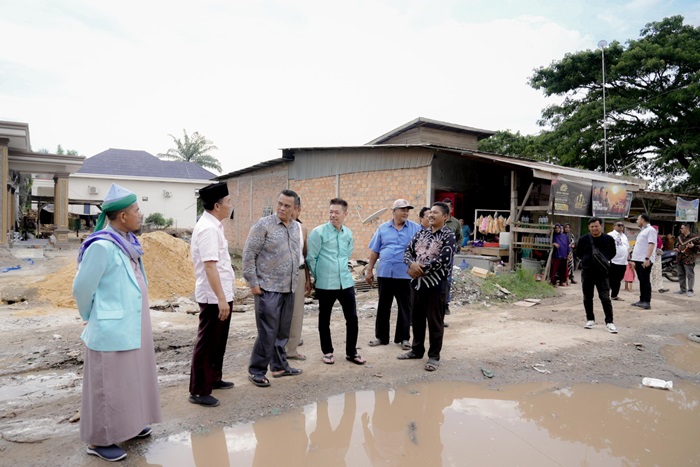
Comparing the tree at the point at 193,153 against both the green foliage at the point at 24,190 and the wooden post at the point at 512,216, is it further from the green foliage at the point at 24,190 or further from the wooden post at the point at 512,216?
the wooden post at the point at 512,216

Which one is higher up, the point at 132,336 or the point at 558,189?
the point at 558,189

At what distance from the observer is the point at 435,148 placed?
11.0m

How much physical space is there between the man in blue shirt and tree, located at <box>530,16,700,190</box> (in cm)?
1813

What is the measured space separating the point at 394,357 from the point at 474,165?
9308 millimetres

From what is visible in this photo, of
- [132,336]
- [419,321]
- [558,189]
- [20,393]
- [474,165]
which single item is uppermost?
[474,165]

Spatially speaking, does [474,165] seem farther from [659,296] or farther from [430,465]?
[430,465]

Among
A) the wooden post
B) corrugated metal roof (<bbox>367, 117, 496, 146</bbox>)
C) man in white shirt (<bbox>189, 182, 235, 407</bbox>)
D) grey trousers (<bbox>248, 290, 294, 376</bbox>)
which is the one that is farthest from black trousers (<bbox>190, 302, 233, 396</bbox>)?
corrugated metal roof (<bbox>367, 117, 496, 146</bbox>)

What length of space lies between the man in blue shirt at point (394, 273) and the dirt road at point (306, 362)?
22cm

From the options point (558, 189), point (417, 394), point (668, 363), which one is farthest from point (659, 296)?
point (417, 394)

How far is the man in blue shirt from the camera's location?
203 inches

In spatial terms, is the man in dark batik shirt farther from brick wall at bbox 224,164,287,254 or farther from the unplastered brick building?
brick wall at bbox 224,164,287,254

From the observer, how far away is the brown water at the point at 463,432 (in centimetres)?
292

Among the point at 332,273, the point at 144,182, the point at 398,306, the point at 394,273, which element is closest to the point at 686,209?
the point at 398,306

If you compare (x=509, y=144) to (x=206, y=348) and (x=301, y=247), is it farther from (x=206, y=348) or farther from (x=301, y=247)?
(x=206, y=348)
